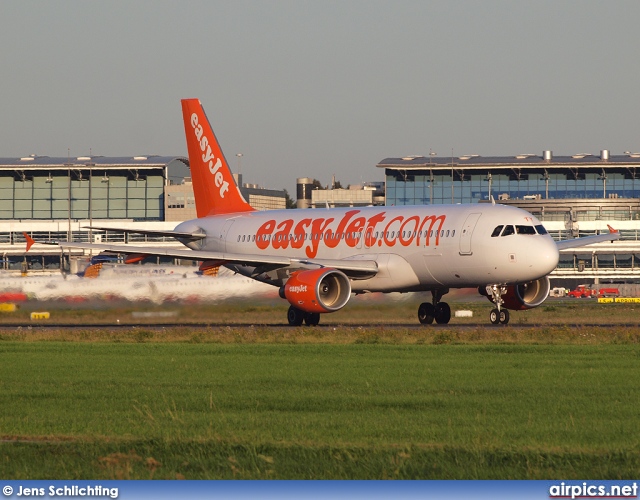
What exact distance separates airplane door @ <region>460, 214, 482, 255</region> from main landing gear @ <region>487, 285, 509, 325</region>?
1.82m

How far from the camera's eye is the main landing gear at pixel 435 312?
141 feet

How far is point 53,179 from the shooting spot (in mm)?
126625

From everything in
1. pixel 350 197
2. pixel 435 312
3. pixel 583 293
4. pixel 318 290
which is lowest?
pixel 583 293

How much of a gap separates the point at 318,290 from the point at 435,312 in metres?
5.66

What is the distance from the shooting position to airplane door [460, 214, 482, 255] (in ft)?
129

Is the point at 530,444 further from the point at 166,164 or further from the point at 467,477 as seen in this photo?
the point at 166,164

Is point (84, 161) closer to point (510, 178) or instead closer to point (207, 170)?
point (510, 178)

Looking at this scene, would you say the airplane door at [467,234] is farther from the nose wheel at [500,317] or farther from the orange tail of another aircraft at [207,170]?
the orange tail of another aircraft at [207,170]

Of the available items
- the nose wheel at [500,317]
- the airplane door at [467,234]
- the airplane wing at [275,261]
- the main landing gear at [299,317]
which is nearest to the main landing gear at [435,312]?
the airplane wing at [275,261]

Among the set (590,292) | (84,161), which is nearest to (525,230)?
(590,292)

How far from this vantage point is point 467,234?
39.5 metres

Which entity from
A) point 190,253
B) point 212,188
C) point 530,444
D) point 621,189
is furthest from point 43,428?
point 621,189

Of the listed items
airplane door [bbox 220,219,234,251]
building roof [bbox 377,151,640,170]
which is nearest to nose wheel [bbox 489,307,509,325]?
airplane door [bbox 220,219,234,251]

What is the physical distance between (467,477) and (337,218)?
33.7 metres
